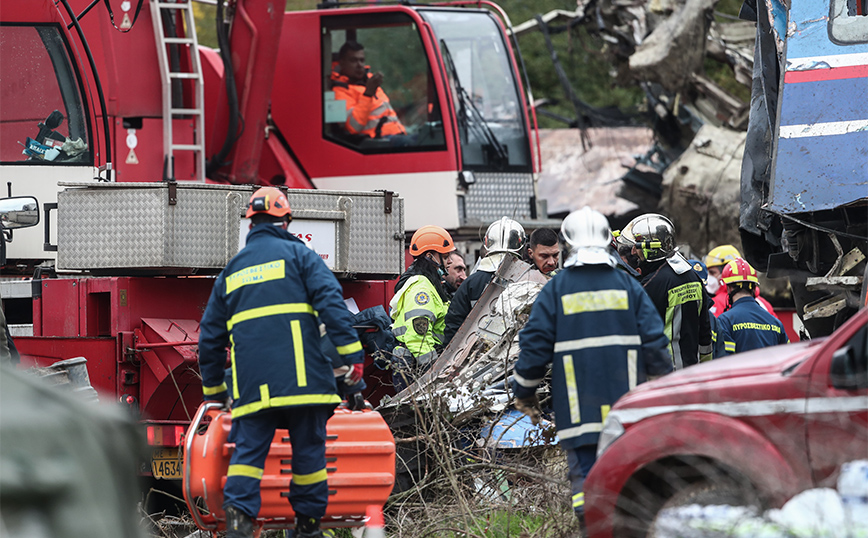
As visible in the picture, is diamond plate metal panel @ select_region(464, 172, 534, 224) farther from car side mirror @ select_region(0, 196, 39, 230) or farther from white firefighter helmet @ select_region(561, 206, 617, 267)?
white firefighter helmet @ select_region(561, 206, 617, 267)

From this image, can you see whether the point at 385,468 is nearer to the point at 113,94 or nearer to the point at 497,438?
the point at 497,438

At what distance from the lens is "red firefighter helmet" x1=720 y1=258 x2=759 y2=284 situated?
8.49 m

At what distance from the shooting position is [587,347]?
5074 mm

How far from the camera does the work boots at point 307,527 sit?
5211 millimetres

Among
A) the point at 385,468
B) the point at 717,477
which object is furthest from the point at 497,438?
the point at 717,477

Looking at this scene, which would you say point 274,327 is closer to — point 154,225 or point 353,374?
point 353,374

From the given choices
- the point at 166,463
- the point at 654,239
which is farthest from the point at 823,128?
the point at 166,463

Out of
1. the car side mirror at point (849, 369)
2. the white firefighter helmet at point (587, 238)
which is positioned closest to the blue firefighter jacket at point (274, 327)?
the white firefighter helmet at point (587, 238)

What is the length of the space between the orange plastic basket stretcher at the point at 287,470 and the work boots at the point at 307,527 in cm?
12

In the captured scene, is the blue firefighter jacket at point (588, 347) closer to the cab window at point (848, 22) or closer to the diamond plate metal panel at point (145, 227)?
the diamond plate metal panel at point (145, 227)

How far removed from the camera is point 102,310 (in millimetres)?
7207

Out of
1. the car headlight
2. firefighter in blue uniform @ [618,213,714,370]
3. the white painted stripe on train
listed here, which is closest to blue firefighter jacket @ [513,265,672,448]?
the car headlight

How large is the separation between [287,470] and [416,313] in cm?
219

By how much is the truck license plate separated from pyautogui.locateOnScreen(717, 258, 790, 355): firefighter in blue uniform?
3812mm
